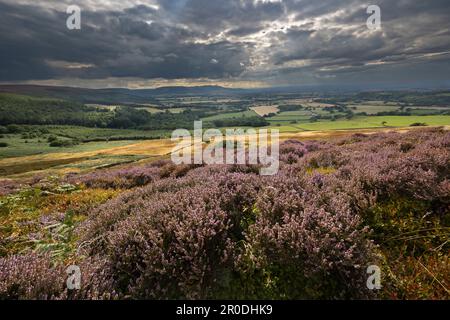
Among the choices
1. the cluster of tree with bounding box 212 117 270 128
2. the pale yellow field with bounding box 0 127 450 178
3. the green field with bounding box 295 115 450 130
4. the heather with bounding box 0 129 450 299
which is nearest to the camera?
the heather with bounding box 0 129 450 299

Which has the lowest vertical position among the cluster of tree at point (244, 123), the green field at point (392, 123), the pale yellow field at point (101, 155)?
the pale yellow field at point (101, 155)

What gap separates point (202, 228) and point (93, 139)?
15130cm

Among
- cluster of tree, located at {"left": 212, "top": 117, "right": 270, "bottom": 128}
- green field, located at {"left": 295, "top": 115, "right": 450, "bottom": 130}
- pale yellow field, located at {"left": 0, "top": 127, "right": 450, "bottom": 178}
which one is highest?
cluster of tree, located at {"left": 212, "top": 117, "right": 270, "bottom": 128}

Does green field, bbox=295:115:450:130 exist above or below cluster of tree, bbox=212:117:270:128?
below

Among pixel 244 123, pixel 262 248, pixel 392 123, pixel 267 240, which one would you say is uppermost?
pixel 244 123

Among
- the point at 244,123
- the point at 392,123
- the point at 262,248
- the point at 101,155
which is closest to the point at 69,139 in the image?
the point at 101,155

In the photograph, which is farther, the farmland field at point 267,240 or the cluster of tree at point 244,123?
the cluster of tree at point 244,123

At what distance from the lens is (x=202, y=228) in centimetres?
341

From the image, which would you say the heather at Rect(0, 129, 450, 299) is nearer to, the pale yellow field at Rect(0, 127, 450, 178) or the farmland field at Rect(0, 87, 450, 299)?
the farmland field at Rect(0, 87, 450, 299)

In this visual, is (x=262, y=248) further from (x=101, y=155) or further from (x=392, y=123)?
(x=392, y=123)

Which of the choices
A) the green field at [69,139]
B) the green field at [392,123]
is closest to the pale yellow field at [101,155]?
the green field at [392,123]

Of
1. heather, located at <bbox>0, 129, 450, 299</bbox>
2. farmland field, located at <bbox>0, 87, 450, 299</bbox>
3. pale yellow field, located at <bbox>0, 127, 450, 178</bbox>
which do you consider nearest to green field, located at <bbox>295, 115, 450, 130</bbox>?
pale yellow field, located at <bbox>0, 127, 450, 178</bbox>

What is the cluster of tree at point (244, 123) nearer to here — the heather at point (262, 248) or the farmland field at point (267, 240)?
the farmland field at point (267, 240)
